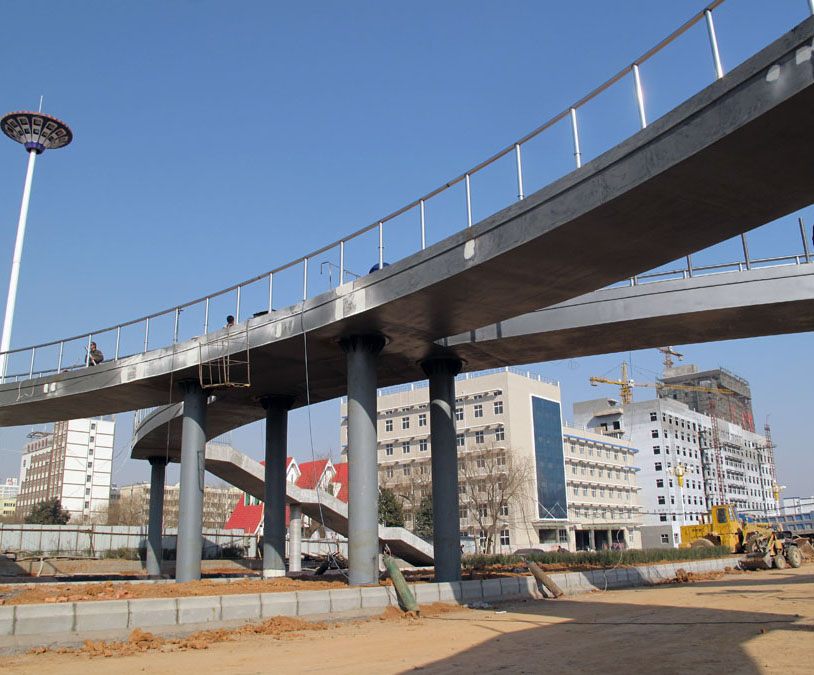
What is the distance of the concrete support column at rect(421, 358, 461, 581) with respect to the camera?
20.2 metres

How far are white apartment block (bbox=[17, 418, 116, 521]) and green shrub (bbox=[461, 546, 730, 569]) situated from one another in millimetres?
112113

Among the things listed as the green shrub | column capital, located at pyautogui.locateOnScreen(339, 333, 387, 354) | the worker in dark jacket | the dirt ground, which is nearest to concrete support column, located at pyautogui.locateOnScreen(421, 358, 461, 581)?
column capital, located at pyautogui.locateOnScreen(339, 333, 387, 354)

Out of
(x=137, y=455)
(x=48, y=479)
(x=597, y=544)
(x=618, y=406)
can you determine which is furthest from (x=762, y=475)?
(x=48, y=479)

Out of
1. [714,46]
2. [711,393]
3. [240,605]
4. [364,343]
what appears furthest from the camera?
[711,393]

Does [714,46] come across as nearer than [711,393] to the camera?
Yes

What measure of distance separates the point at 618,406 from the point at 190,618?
341ft

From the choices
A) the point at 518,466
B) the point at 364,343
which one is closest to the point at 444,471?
the point at 364,343

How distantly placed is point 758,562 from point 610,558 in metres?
7.02

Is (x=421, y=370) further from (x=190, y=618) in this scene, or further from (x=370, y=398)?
(x=190, y=618)

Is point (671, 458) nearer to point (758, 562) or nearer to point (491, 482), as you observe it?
point (491, 482)

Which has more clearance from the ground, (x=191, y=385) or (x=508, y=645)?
(x=191, y=385)

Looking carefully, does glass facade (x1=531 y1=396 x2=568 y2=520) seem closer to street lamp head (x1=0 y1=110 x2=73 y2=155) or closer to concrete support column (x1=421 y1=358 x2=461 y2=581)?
street lamp head (x1=0 y1=110 x2=73 y2=155)

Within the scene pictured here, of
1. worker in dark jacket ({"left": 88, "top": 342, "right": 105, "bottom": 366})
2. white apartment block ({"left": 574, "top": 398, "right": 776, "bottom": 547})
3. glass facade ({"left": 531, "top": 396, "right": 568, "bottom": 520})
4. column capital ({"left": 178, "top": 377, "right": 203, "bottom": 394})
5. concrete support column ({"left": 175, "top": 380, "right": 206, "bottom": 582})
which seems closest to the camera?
concrete support column ({"left": 175, "top": 380, "right": 206, "bottom": 582})

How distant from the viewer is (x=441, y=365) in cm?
2166
